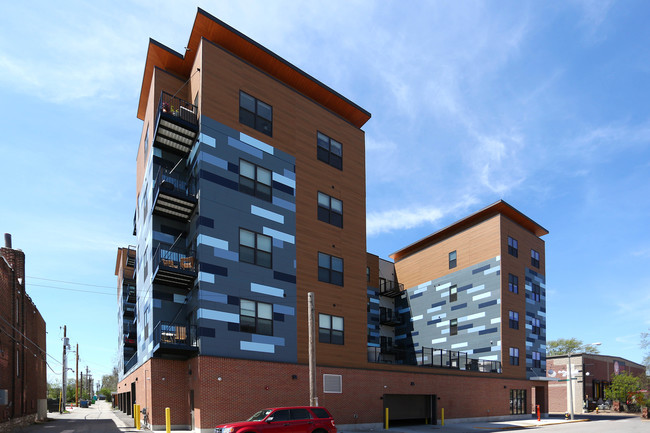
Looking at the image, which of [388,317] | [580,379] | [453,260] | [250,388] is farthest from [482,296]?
[250,388]

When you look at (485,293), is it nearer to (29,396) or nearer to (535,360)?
(535,360)

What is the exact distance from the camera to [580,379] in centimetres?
5353

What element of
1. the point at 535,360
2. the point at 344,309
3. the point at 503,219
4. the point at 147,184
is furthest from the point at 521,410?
the point at 147,184

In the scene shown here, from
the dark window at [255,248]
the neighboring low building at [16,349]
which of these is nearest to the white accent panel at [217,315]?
the dark window at [255,248]

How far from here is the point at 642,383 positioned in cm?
5775

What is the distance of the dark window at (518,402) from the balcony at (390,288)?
17.0 metres

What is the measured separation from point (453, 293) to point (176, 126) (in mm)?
34067

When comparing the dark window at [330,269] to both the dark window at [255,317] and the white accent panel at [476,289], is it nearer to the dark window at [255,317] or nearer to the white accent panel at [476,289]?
the dark window at [255,317]

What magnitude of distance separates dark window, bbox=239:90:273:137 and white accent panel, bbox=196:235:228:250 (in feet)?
23.6

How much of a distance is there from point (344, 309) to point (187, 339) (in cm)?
1011

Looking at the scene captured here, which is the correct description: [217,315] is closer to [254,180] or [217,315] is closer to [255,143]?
[254,180]

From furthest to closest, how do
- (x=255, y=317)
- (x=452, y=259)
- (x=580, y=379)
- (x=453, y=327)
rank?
(x=580, y=379) → (x=452, y=259) → (x=453, y=327) → (x=255, y=317)

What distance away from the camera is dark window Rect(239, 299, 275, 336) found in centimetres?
2519

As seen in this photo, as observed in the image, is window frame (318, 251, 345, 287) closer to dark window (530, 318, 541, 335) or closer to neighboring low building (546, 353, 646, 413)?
dark window (530, 318, 541, 335)
